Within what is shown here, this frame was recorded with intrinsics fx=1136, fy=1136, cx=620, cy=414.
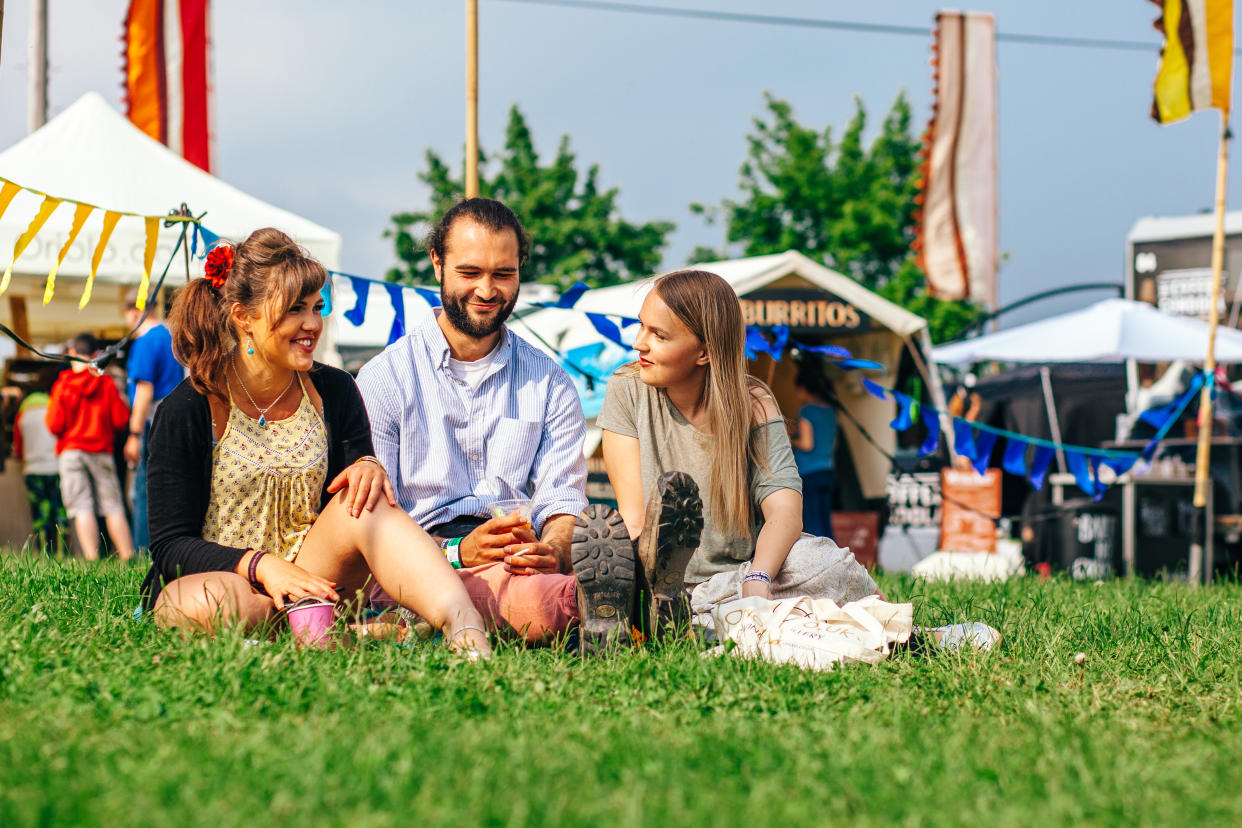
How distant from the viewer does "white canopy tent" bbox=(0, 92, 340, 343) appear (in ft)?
25.4

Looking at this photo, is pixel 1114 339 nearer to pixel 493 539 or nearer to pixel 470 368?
pixel 470 368

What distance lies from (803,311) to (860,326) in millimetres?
633

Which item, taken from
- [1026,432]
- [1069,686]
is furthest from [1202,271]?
[1069,686]

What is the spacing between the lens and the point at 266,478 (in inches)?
138

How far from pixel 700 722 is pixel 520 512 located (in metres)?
1.35

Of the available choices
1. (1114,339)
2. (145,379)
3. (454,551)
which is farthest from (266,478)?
(1114,339)

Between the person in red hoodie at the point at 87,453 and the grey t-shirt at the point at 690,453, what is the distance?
517 centimetres

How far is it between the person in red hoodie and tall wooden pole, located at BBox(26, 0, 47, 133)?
241 inches

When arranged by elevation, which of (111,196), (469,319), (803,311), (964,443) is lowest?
(964,443)

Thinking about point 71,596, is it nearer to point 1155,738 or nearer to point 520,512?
point 520,512

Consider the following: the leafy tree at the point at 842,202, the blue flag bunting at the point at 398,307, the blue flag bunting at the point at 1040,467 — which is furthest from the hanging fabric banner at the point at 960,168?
the leafy tree at the point at 842,202

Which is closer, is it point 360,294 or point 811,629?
point 811,629

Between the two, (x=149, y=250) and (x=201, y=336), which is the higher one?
(x=149, y=250)

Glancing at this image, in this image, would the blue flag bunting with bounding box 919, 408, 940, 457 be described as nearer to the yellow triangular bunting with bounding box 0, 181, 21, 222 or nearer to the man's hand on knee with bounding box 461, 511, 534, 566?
the man's hand on knee with bounding box 461, 511, 534, 566
